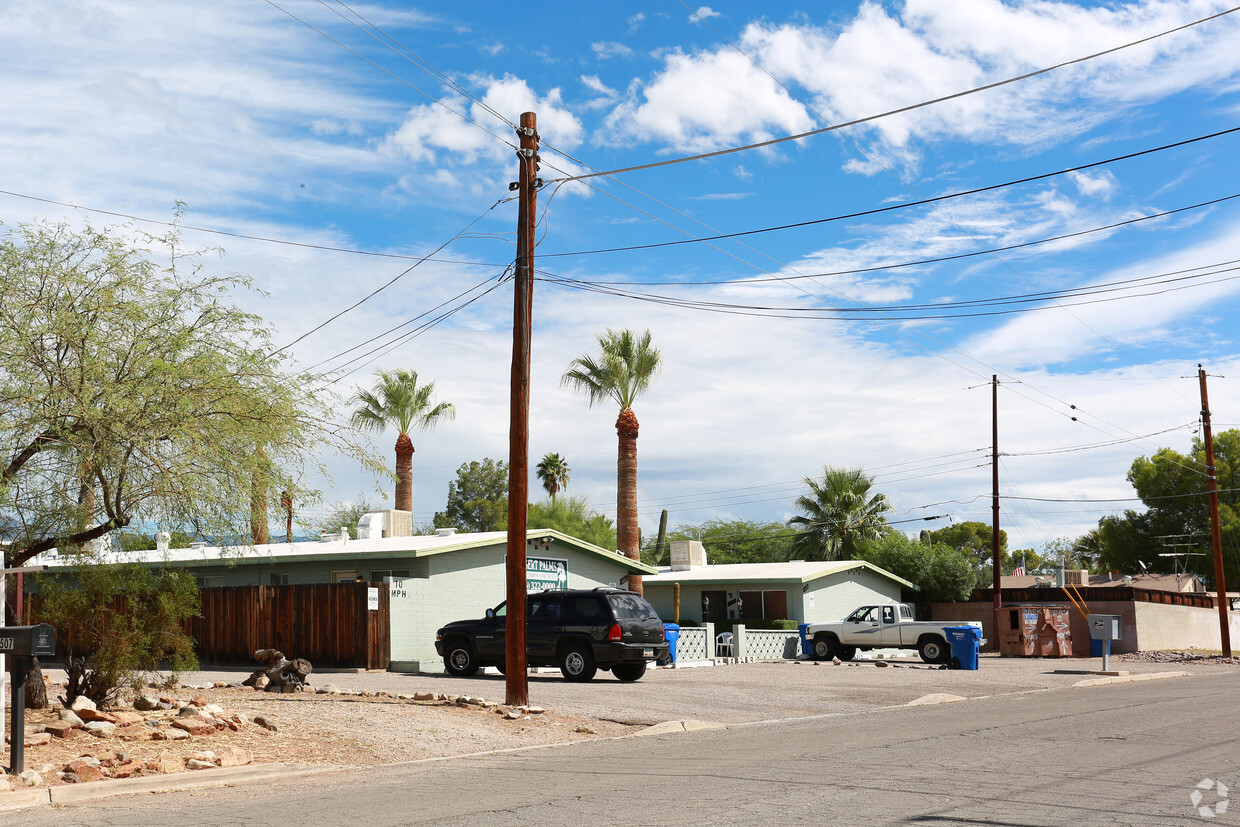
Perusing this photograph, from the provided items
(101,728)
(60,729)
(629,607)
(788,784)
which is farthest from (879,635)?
(60,729)

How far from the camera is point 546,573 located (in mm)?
30266

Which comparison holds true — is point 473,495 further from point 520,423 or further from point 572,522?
point 520,423

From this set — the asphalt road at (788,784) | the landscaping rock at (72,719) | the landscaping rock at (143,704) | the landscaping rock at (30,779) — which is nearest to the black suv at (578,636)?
the asphalt road at (788,784)

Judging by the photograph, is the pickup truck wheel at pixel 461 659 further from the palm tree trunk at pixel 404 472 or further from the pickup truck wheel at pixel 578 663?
the palm tree trunk at pixel 404 472

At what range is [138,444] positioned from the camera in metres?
12.2

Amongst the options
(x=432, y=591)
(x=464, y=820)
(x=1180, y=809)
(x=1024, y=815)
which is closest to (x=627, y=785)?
(x=464, y=820)

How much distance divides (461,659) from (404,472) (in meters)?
22.9

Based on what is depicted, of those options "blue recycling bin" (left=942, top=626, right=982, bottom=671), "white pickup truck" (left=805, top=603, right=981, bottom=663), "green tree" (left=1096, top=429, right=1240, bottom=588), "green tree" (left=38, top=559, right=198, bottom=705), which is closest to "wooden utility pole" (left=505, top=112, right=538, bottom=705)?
"green tree" (left=38, top=559, right=198, bottom=705)

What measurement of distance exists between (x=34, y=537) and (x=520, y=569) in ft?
20.6

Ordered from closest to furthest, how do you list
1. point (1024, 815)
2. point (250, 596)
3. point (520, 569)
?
point (1024, 815), point (520, 569), point (250, 596)

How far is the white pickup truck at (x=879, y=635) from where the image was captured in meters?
33.0

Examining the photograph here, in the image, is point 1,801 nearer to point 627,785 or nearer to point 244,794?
point 244,794

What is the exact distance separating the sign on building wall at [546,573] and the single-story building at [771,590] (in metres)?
10.8
